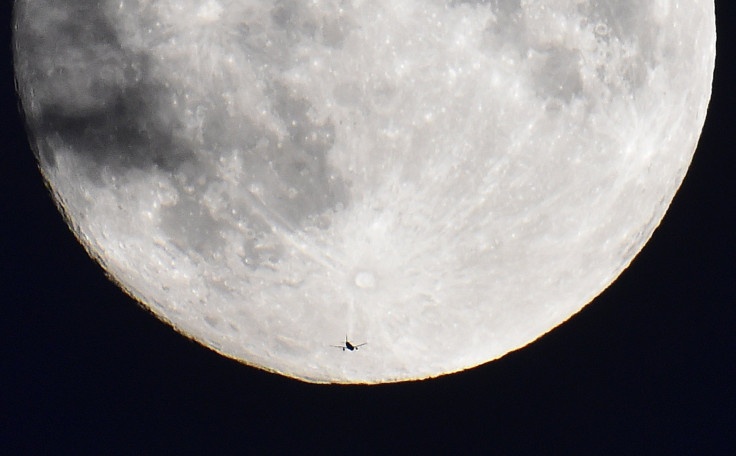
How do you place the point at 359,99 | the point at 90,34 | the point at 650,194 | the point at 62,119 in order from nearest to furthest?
the point at 359,99, the point at 90,34, the point at 62,119, the point at 650,194

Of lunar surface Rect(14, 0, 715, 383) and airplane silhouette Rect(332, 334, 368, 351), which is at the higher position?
lunar surface Rect(14, 0, 715, 383)

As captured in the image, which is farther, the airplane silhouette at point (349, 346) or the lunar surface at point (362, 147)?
the airplane silhouette at point (349, 346)

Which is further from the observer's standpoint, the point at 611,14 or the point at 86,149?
the point at 86,149

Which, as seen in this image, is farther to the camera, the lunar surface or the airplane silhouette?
the airplane silhouette

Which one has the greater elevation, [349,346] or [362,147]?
[362,147]

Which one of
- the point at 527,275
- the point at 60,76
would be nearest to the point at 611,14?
the point at 527,275

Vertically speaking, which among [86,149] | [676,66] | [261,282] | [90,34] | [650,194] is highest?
[676,66]

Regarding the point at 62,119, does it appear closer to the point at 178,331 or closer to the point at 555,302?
the point at 178,331

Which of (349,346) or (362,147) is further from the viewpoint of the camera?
(349,346)
